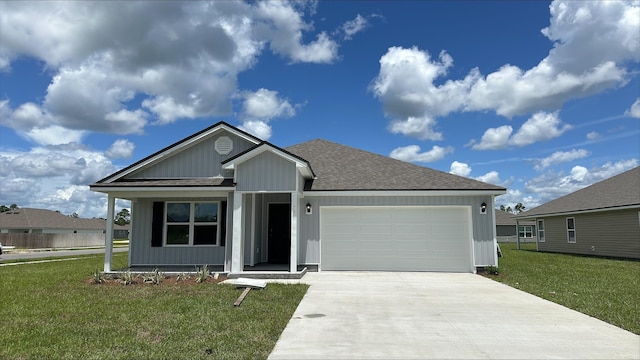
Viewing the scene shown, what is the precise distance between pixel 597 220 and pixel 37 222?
57.8 meters

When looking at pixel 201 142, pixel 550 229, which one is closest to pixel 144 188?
pixel 201 142

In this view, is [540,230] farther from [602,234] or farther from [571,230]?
[602,234]

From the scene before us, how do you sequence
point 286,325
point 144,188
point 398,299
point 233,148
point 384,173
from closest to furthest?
point 286,325 → point 398,299 → point 144,188 → point 233,148 → point 384,173

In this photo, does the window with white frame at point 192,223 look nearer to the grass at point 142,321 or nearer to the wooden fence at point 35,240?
the grass at point 142,321

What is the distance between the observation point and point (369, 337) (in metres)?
5.65

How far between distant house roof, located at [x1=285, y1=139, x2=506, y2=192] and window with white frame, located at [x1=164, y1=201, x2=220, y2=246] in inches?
129

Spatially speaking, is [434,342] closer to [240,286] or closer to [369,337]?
[369,337]

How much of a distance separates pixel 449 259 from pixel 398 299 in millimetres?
5626

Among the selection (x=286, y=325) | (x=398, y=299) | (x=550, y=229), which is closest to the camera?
(x=286, y=325)

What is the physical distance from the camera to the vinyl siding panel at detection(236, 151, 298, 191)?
1188 centimetres

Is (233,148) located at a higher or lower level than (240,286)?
higher

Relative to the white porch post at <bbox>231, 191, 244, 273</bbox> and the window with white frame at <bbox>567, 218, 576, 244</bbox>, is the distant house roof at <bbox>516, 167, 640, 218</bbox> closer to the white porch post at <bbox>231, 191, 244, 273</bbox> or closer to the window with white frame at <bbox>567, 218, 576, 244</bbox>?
the window with white frame at <bbox>567, 218, 576, 244</bbox>

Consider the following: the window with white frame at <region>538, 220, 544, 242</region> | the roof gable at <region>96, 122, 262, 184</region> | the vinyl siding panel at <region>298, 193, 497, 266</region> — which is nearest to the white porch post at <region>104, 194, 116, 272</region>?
the roof gable at <region>96, 122, 262, 184</region>

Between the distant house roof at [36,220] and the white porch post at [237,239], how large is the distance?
49.3 m
